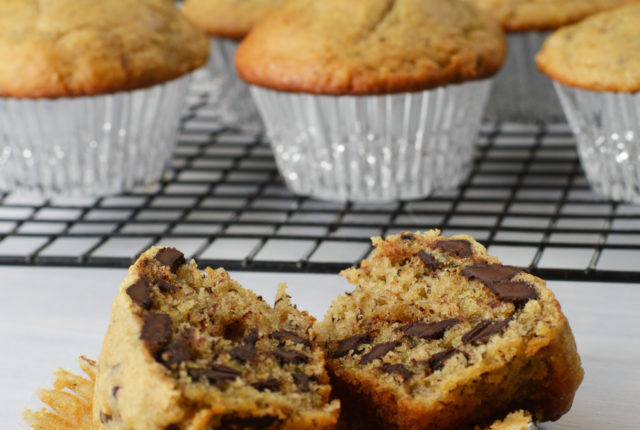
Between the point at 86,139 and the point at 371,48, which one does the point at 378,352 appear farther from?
the point at 86,139

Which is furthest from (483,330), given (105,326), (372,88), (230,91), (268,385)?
(230,91)

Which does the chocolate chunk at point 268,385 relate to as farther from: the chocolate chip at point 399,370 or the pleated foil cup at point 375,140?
the pleated foil cup at point 375,140

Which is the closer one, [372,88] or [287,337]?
[287,337]

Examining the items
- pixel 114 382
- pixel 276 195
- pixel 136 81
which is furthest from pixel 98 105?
pixel 114 382

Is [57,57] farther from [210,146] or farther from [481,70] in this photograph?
[481,70]

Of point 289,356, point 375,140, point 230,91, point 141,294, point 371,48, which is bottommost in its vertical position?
point 230,91

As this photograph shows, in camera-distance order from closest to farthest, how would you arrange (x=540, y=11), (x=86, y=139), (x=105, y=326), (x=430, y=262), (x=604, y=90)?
(x=430, y=262) → (x=105, y=326) → (x=604, y=90) → (x=86, y=139) → (x=540, y=11)

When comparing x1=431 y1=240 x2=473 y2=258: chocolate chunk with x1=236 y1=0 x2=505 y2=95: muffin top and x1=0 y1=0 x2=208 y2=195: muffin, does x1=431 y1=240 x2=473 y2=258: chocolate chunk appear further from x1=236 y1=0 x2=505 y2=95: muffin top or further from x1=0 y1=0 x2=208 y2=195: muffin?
x1=0 y1=0 x2=208 y2=195: muffin
